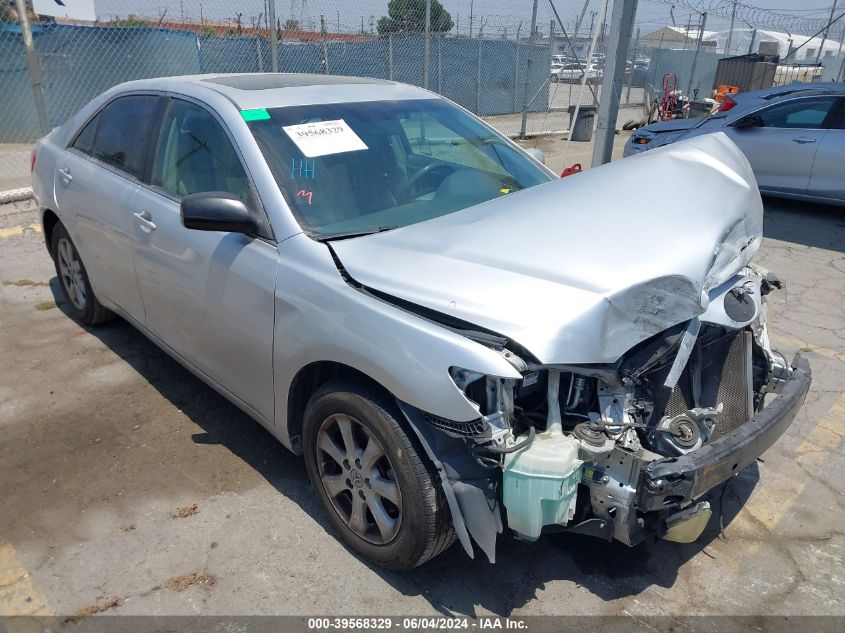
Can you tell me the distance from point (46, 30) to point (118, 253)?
9.84 m

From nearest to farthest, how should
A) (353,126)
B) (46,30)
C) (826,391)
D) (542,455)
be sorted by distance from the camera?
(542,455) → (353,126) → (826,391) → (46,30)

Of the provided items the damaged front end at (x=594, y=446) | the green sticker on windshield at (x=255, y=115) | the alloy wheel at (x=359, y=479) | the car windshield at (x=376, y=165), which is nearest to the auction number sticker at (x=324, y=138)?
the car windshield at (x=376, y=165)

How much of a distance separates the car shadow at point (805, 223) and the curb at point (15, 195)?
337 inches

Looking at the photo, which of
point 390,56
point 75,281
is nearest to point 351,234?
point 75,281

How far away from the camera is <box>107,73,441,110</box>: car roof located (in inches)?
128

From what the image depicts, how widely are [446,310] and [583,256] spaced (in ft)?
1.82

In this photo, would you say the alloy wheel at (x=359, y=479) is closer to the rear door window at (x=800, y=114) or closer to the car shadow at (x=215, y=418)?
the car shadow at (x=215, y=418)

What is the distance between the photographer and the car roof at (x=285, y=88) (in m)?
3.24

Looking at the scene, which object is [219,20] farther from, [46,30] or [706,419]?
[706,419]

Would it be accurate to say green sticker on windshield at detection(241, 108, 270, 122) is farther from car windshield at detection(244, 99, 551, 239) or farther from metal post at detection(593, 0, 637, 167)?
metal post at detection(593, 0, 637, 167)

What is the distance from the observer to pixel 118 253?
379 centimetres

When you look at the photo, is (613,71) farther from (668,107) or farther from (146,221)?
(668,107)

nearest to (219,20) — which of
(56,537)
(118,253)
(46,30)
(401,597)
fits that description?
(46,30)

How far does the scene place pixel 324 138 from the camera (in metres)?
3.10
